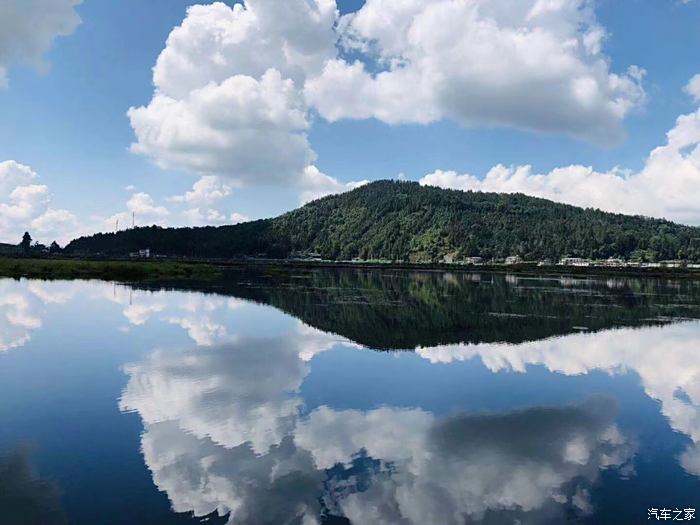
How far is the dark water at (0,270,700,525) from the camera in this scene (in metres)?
13.6

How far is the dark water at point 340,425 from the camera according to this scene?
13641mm

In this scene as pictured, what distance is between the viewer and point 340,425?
2003cm

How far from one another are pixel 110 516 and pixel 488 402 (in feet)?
54.8

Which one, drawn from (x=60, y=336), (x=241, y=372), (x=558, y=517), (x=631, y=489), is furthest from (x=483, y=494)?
(x=60, y=336)

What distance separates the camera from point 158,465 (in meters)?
15.6

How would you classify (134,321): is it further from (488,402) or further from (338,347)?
(488,402)
